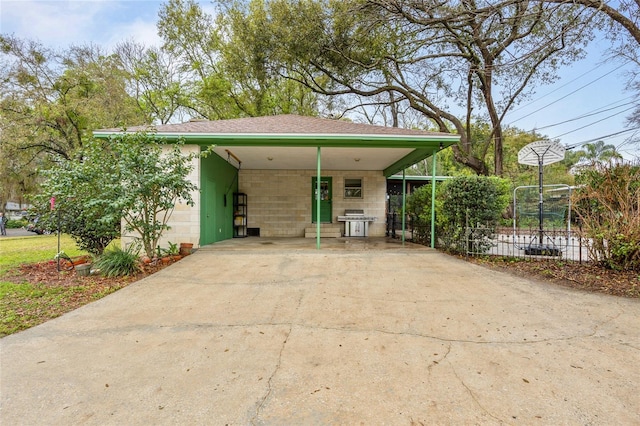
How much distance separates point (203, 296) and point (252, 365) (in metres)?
2.03

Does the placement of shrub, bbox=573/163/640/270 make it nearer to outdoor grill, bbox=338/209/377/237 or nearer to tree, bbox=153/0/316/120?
outdoor grill, bbox=338/209/377/237

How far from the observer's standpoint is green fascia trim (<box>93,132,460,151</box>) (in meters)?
6.86

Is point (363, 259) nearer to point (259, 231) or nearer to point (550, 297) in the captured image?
point (550, 297)

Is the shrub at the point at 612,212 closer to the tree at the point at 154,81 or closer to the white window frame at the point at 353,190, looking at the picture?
the white window frame at the point at 353,190

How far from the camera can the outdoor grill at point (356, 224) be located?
10922mm

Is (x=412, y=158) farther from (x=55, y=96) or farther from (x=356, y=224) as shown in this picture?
(x=55, y=96)

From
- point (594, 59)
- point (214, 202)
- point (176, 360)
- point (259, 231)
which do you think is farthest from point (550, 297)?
point (594, 59)

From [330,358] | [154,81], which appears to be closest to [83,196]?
[330,358]

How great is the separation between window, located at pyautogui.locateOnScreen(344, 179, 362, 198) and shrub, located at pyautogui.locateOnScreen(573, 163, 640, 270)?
6.92 meters

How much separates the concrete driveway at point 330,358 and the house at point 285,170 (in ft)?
12.2

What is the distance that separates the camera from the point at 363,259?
20.6ft

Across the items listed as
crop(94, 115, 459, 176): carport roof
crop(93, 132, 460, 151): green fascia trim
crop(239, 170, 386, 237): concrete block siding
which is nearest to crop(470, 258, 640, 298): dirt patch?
crop(93, 132, 460, 151): green fascia trim

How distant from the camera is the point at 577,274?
5.05 metres

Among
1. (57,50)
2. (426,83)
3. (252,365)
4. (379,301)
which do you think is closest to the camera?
(252,365)
